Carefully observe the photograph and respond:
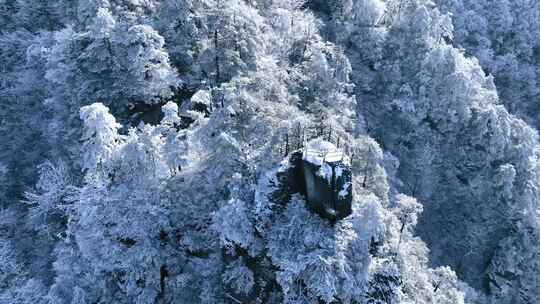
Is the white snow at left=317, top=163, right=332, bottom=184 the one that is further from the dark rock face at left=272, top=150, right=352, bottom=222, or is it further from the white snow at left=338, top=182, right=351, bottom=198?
the white snow at left=338, top=182, right=351, bottom=198

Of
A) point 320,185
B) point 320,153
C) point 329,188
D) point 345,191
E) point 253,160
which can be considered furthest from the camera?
point 253,160

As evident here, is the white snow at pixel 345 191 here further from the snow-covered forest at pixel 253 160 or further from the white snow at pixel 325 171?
the white snow at pixel 325 171

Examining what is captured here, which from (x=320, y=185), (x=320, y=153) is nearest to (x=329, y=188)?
(x=320, y=185)

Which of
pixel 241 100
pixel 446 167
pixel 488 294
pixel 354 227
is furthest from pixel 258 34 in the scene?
pixel 488 294

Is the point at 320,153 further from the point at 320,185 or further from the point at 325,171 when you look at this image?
the point at 320,185

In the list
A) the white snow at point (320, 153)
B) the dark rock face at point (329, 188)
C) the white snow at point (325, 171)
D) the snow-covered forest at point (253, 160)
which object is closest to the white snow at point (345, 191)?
the dark rock face at point (329, 188)

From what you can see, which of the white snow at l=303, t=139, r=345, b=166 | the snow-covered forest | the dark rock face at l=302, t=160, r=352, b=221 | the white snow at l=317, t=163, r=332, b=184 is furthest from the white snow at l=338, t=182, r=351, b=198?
the white snow at l=303, t=139, r=345, b=166
